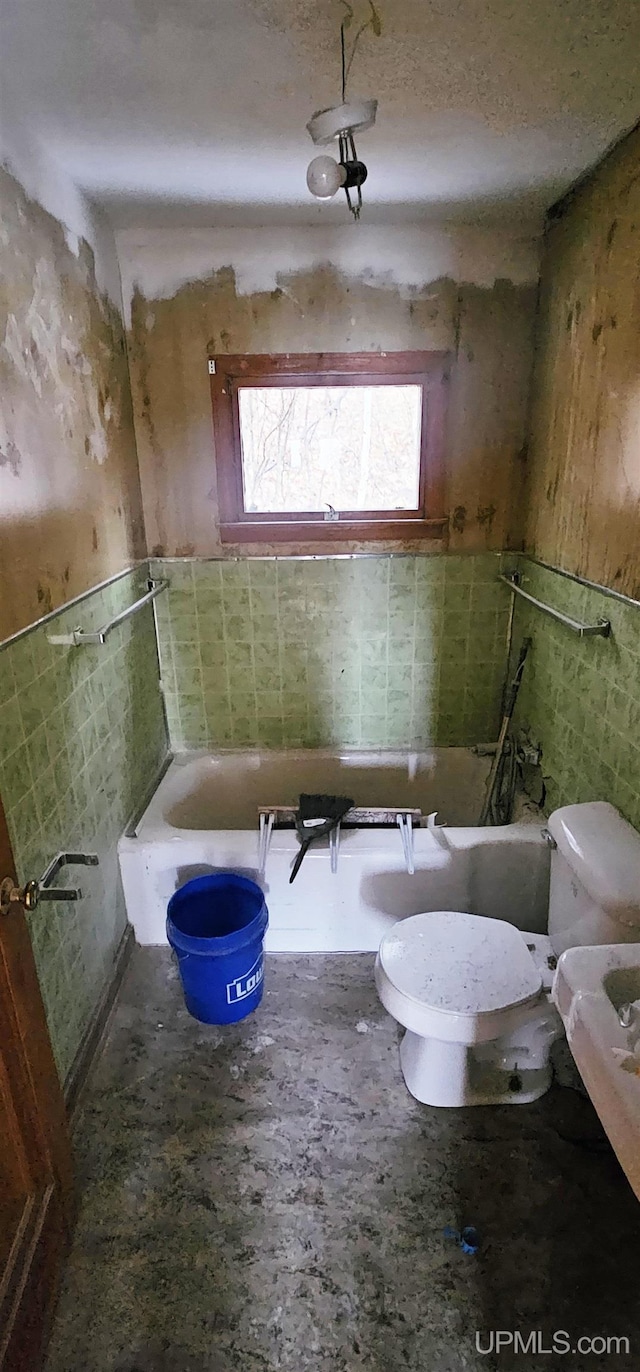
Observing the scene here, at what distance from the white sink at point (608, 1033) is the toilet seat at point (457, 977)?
0.92 ft

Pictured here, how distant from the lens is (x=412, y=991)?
57.3 inches

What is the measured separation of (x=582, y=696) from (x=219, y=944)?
3.92ft

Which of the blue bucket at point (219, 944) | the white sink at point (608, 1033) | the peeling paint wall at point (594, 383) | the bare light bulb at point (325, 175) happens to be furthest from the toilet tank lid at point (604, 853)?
the bare light bulb at point (325, 175)

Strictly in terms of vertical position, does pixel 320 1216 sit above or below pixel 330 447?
below

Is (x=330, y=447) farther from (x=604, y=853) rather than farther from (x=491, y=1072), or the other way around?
(x=491, y=1072)

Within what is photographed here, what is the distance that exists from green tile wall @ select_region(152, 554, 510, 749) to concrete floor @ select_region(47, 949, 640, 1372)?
1.16 m

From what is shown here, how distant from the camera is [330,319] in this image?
89.6 inches

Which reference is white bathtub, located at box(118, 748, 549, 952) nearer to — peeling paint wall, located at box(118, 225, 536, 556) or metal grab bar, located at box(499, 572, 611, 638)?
metal grab bar, located at box(499, 572, 611, 638)

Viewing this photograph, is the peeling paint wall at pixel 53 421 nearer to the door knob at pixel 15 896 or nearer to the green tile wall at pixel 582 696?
the door knob at pixel 15 896

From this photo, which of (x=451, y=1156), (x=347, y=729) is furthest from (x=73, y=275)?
(x=451, y=1156)

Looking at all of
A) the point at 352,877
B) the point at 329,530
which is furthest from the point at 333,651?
the point at 352,877

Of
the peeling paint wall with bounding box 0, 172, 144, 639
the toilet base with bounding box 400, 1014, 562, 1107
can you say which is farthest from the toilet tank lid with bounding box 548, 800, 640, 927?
the peeling paint wall with bounding box 0, 172, 144, 639

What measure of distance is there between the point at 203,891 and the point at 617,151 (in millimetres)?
2234

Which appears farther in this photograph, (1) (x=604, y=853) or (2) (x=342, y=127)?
(1) (x=604, y=853)
